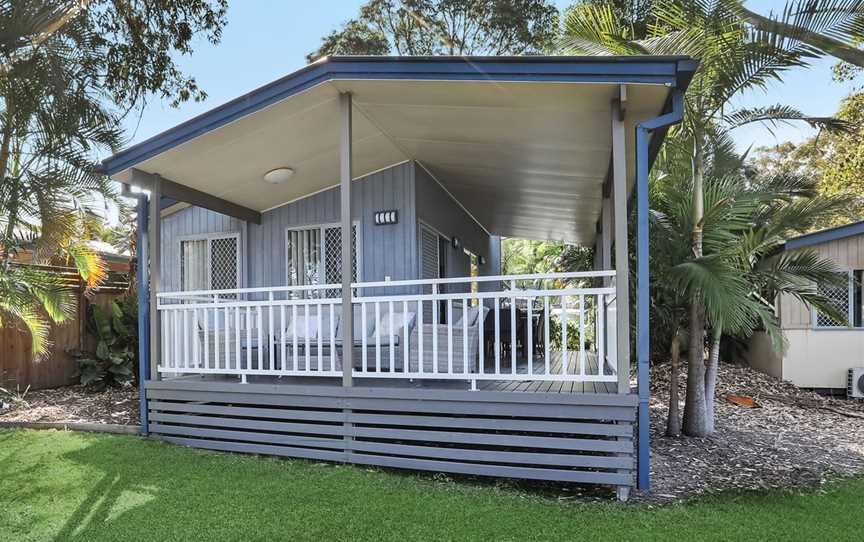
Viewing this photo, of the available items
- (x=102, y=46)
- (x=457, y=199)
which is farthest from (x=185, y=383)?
(x=102, y=46)

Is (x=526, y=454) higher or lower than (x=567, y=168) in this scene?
lower

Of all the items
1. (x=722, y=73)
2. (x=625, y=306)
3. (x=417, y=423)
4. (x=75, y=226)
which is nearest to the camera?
(x=625, y=306)

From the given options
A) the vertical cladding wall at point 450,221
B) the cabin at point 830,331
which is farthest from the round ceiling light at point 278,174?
the cabin at point 830,331

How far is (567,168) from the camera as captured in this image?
23.6ft

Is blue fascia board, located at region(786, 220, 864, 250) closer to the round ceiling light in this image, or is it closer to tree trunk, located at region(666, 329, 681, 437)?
tree trunk, located at region(666, 329, 681, 437)

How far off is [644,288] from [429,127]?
295 centimetres

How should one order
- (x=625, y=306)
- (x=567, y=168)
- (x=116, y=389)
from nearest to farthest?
1. (x=625, y=306)
2. (x=567, y=168)
3. (x=116, y=389)

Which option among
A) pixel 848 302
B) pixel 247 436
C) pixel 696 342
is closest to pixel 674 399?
pixel 696 342

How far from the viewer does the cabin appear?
384 inches

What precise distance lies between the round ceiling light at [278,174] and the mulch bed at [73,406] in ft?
11.0

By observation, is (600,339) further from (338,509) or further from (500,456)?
(338,509)

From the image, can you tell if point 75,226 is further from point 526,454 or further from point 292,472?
point 526,454

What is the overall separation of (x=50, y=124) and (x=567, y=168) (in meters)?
6.62

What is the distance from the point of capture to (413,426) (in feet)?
17.3
